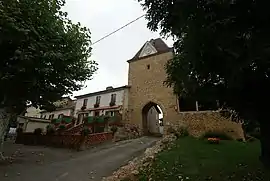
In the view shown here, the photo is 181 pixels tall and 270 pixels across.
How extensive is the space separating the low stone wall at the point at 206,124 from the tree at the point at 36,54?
35.9 ft

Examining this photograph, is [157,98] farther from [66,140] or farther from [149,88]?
[66,140]

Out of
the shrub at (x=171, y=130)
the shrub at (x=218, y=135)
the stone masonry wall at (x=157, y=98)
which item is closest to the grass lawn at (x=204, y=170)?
the shrub at (x=218, y=135)

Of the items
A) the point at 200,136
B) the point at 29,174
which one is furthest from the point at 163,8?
the point at 200,136

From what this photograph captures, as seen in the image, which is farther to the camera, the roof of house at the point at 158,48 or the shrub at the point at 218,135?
the roof of house at the point at 158,48

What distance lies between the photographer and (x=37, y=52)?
8.76 meters

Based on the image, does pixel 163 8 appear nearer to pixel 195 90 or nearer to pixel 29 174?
pixel 195 90

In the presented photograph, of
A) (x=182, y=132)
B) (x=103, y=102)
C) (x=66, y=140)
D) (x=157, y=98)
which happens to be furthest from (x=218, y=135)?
(x=103, y=102)

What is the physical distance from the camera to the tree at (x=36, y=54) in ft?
27.7

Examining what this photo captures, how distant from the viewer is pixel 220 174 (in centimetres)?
675

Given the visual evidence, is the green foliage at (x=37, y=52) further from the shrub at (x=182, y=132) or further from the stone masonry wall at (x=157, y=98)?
the stone masonry wall at (x=157, y=98)

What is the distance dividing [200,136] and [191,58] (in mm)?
13980

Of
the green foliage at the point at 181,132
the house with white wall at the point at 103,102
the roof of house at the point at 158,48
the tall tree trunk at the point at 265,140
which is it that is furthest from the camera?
the house with white wall at the point at 103,102

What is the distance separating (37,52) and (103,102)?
18.6 metres

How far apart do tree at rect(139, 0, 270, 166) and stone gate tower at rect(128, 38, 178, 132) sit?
1602 centimetres
